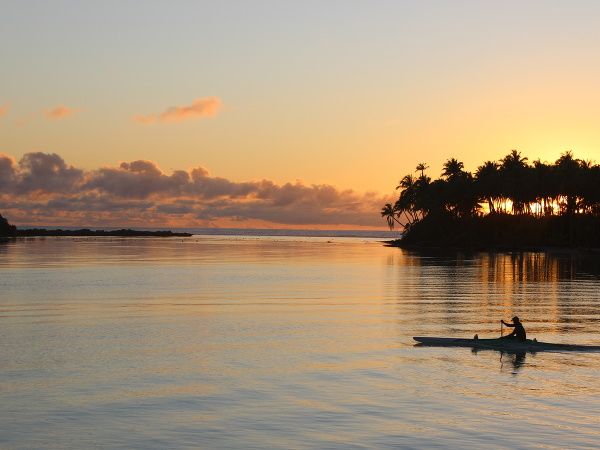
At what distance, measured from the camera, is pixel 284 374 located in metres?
24.7

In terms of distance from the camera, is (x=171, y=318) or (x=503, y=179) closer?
(x=171, y=318)

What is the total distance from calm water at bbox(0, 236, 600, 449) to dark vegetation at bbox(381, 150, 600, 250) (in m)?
92.6

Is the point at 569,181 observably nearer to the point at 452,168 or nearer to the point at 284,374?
the point at 452,168

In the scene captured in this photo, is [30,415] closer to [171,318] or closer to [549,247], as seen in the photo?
[171,318]

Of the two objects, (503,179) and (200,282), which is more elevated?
(503,179)

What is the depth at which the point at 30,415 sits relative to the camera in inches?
758

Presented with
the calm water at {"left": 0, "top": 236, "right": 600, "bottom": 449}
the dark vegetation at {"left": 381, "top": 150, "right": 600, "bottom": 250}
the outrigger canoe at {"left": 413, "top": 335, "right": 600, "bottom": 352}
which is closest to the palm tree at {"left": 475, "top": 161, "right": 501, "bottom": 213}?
the dark vegetation at {"left": 381, "top": 150, "right": 600, "bottom": 250}

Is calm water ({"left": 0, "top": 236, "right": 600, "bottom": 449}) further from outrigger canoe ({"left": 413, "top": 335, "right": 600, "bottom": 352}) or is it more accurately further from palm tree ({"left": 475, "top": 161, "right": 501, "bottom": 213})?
palm tree ({"left": 475, "top": 161, "right": 501, "bottom": 213})

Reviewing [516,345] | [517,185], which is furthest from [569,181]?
[516,345]

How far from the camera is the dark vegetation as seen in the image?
448ft

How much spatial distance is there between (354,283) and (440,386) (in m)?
42.9

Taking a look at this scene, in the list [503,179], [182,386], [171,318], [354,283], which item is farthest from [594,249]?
[182,386]

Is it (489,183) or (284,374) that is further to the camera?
(489,183)

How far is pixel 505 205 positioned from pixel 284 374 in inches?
5912
